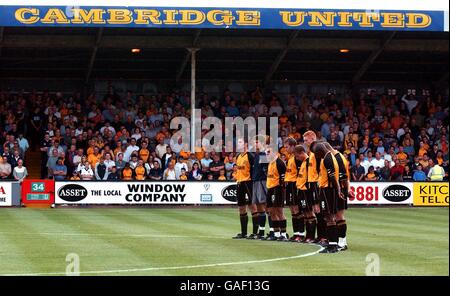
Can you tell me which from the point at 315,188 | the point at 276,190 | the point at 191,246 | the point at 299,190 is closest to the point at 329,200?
the point at 315,188

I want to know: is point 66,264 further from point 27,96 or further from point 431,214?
point 27,96

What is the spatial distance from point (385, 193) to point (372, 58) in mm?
8232

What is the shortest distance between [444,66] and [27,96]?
58.2ft

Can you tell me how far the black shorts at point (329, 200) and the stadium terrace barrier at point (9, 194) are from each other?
16931 mm

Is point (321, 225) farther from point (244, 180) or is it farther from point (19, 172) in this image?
point (19, 172)

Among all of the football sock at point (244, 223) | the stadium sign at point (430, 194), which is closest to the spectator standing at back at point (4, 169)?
the stadium sign at point (430, 194)

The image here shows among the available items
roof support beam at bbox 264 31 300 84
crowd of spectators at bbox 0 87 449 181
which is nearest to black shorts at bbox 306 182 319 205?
crowd of spectators at bbox 0 87 449 181

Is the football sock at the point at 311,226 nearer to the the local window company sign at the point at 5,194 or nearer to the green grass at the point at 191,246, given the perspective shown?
the green grass at the point at 191,246

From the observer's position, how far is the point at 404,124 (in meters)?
39.1

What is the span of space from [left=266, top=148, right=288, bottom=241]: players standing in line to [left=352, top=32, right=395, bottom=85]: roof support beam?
64.4ft

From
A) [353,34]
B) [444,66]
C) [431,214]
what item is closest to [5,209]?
[431,214]

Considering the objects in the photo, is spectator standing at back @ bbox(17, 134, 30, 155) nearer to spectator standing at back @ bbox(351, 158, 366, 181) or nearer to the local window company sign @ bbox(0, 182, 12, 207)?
the local window company sign @ bbox(0, 182, 12, 207)

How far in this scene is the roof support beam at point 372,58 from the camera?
38.4m

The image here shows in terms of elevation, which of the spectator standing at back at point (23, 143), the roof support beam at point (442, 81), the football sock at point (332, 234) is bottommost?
the football sock at point (332, 234)
